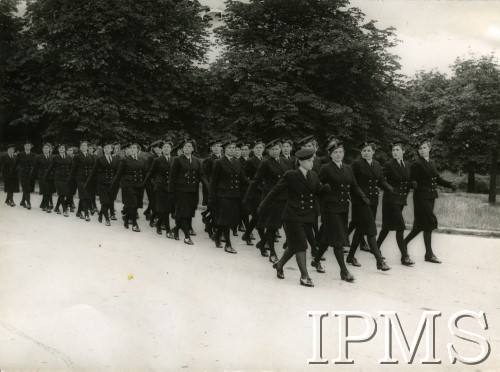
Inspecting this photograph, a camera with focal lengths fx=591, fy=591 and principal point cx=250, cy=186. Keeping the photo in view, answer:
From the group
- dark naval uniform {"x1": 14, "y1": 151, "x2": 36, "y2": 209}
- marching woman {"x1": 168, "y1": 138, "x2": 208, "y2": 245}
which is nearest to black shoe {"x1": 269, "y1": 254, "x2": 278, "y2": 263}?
marching woman {"x1": 168, "y1": 138, "x2": 208, "y2": 245}

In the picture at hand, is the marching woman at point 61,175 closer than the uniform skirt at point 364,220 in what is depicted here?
No

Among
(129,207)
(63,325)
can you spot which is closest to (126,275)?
(63,325)

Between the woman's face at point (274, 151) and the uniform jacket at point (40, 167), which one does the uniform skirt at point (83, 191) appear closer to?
the uniform jacket at point (40, 167)

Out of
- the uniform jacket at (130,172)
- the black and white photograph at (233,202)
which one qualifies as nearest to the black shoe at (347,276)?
the black and white photograph at (233,202)

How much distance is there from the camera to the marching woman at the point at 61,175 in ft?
50.5

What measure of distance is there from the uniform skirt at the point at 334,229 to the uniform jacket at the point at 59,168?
9.32 m

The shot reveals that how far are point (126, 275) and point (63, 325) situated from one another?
7.29 feet

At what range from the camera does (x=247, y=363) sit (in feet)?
16.0

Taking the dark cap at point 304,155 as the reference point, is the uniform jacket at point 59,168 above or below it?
below

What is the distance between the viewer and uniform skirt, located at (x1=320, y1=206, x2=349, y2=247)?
26.5 feet

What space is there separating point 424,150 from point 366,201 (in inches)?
72.9

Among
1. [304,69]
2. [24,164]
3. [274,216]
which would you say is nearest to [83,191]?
[24,164]

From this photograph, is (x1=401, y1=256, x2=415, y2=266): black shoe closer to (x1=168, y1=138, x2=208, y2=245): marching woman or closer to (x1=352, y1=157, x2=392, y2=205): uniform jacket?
(x1=352, y1=157, x2=392, y2=205): uniform jacket

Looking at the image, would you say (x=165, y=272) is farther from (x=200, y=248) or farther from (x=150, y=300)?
(x=200, y=248)
